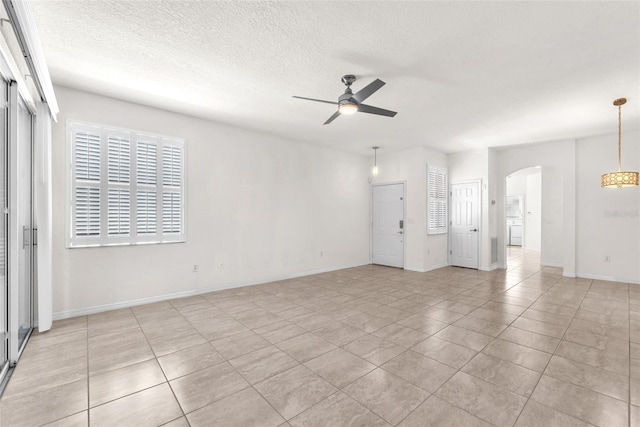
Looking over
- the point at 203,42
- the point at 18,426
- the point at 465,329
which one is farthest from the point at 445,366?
the point at 203,42

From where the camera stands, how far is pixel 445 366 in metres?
2.52

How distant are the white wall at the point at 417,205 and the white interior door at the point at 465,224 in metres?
0.32

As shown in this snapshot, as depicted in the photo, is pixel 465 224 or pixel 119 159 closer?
pixel 119 159

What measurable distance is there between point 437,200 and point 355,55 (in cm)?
505

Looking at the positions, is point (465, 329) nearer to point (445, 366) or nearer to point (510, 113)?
point (445, 366)

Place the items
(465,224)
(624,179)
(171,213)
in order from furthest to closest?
(465,224) → (171,213) → (624,179)

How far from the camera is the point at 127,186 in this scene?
4098mm

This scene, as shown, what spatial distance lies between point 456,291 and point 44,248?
5.80 m

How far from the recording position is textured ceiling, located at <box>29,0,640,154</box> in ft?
7.57

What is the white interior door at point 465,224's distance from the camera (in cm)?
696

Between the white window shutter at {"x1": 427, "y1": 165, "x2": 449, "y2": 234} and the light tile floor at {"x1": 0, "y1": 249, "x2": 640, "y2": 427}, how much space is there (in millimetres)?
2737

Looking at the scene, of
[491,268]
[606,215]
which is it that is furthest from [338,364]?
[606,215]

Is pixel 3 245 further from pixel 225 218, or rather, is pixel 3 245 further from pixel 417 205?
pixel 417 205

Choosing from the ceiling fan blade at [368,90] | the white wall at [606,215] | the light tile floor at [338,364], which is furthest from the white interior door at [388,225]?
the ceiling fan blade at [368,90]
